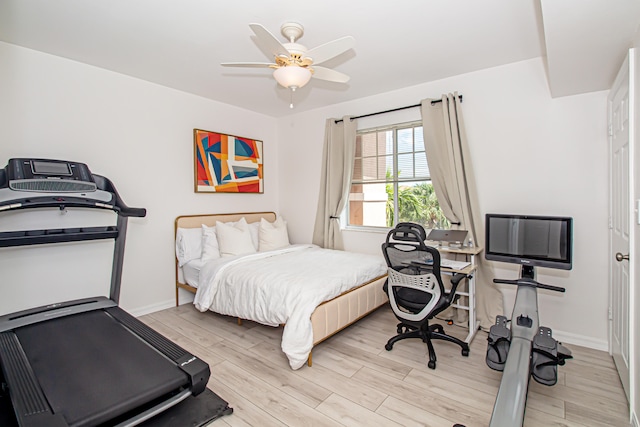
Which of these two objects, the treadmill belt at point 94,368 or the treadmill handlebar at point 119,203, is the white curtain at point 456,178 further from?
the treadmill handlebar at point 119,203

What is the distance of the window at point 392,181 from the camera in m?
3.80

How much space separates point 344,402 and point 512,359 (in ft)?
3.45

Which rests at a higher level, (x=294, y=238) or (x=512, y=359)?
(x=294, y=238)

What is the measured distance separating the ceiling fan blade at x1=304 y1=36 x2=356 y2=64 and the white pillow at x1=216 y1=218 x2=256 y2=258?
2.34 metres

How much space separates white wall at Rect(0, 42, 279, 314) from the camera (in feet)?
9.10

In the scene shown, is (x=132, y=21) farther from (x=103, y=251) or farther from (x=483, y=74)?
(x=483, y=74)

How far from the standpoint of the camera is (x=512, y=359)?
1.72 m

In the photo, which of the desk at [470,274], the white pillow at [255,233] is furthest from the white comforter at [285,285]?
the desk at [470,274]

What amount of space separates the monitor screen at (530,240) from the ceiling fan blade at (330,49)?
1.95m

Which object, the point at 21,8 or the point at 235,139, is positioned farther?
the point at 235,139

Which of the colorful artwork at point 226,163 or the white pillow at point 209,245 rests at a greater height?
the colorful artwork at point 226,163

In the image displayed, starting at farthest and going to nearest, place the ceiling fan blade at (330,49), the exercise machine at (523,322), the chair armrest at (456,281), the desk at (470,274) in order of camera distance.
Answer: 1. the desk at (470,274)
2. the chair armrest at (456,281)
3. the ceiling fan blade at (330,49)
4. the exercise machine at (523,322)

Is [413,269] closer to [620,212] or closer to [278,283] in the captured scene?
[278,283]

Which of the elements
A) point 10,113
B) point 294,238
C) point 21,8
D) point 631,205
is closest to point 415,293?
point 631,205
